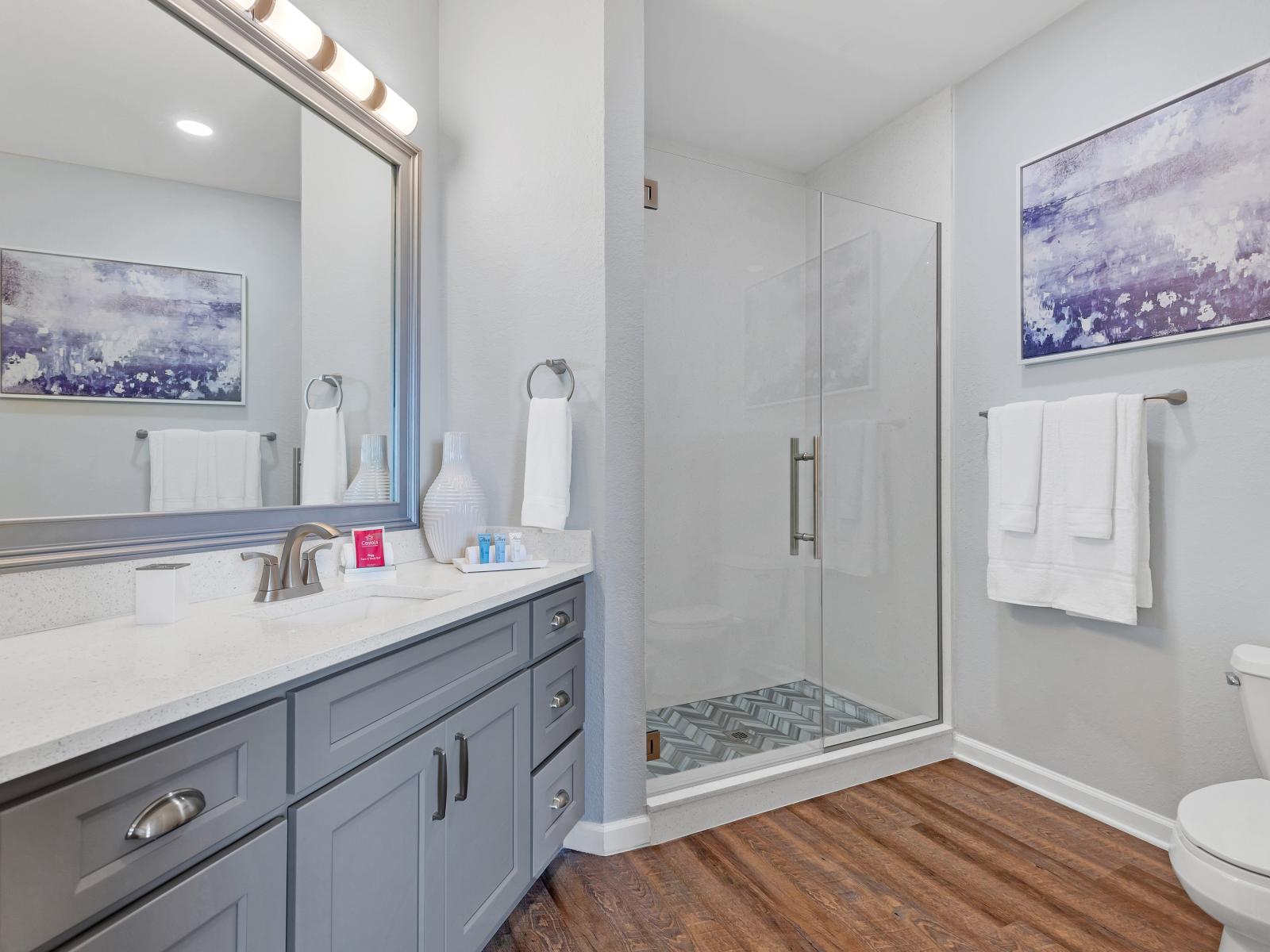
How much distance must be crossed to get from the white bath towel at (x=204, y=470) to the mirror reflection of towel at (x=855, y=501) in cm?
192

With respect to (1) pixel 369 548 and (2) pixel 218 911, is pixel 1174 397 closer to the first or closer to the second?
(1) pixel 369 548

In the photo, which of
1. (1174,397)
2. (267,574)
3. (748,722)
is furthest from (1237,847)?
(267,574)

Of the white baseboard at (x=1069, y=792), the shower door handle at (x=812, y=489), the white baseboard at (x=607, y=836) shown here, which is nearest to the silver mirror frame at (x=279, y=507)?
the white baseboard at (x=607, y=836)

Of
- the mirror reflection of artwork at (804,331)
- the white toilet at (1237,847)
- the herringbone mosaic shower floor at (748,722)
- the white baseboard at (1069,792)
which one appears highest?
the mirror reflection of artwork at (804,331)

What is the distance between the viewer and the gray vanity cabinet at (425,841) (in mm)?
928

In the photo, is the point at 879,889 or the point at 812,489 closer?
the point at 879,889

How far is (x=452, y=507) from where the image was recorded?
6.14ft

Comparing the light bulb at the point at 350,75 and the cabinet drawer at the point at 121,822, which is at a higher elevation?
the light bulb at the point at 350,75

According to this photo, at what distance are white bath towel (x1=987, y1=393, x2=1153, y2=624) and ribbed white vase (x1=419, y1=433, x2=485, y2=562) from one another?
1.81 meters

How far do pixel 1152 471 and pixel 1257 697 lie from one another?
2.18ft

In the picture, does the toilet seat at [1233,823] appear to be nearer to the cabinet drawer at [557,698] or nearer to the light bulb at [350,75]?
the cabinet drawer at [557,698]

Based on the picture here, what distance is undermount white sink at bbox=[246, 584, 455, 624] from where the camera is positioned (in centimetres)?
123

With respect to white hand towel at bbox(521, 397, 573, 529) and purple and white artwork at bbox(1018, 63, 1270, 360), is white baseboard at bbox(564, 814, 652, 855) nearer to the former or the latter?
white hand towel at bbox(521, 397, 573, 529)

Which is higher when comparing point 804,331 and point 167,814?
point 804,331
